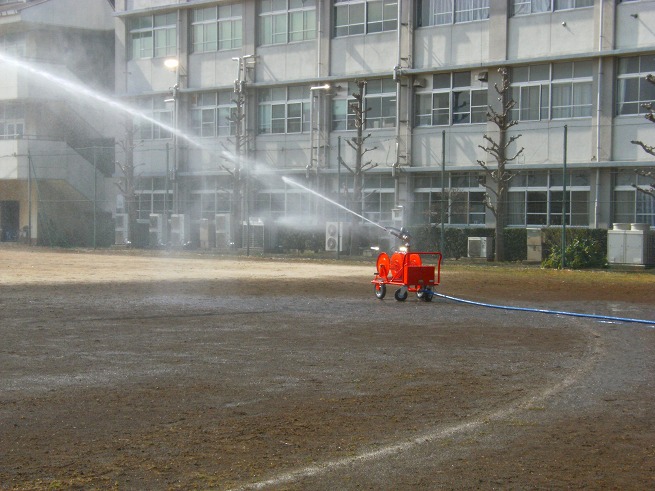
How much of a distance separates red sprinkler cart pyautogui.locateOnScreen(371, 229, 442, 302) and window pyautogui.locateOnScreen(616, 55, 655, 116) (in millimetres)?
17815

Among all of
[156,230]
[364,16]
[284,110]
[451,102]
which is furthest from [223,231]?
[451,102]

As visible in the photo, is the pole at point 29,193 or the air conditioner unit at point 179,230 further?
the pole at point 29,193

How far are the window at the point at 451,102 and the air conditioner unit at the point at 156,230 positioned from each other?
13331 millimetres

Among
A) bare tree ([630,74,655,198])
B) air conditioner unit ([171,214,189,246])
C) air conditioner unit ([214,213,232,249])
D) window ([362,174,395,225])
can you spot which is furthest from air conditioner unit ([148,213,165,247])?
bare tree ([630,74,655,198])

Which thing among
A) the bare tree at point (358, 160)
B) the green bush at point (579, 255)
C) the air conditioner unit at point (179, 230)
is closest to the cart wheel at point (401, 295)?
the green bush at point (579, 255)

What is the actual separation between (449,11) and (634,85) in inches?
327

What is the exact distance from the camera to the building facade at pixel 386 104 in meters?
35.4

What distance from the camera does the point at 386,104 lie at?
41.2m

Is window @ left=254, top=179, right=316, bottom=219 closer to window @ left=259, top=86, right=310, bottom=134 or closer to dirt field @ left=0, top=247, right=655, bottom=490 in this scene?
window @ left=259, top=86, right=310, bottom=134

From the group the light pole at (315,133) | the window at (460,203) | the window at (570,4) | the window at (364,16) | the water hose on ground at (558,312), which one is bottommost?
the water hose on ground at (558,312)

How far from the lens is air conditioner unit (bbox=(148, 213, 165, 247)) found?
4566 centimetres

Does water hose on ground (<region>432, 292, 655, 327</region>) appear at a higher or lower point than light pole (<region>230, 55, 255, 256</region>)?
lower

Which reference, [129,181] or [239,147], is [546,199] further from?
[129,181]

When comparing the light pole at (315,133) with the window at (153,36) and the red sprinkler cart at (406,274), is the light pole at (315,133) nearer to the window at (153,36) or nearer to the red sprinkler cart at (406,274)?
the window at (153,36)
